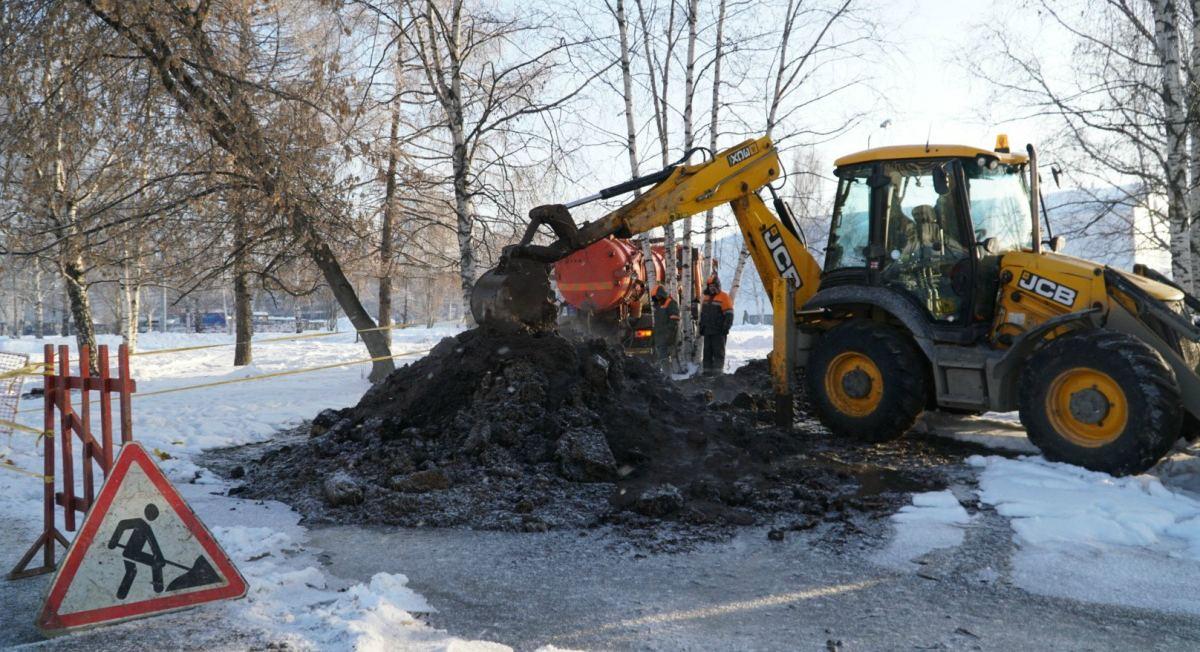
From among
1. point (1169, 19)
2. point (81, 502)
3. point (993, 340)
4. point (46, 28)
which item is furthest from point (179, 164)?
point (1169, 19)

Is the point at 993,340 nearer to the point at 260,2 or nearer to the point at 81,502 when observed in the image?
the point at 81,502

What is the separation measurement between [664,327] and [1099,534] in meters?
10.7

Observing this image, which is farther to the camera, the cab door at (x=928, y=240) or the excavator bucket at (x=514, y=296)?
the excavator bucket at (x=514, y=296)

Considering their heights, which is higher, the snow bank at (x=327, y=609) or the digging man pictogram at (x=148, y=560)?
the digging man pictogram at (x=148, y=560)

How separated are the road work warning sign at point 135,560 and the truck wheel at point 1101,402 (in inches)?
239

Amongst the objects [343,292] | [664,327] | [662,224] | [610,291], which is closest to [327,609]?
[662,224]

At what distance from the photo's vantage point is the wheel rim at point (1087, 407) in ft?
21.3

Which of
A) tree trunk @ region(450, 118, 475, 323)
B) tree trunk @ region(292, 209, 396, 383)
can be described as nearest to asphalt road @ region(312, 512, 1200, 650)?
tree trunk @ region(292, 209, 396, 383)

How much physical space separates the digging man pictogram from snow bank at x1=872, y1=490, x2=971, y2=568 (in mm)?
3759

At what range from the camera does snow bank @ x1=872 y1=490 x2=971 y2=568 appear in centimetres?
516

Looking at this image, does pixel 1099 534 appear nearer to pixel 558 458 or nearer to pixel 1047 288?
pixel 1047 288

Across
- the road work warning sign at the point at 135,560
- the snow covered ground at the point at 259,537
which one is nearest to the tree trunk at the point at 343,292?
the snow covered ground at the point at 259,537

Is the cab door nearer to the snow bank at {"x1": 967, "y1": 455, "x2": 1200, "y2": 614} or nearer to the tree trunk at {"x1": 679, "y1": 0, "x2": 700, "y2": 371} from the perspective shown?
the snow bank at {"x1": 967, "y1": 455, "x2": 1200, "y2": 614}

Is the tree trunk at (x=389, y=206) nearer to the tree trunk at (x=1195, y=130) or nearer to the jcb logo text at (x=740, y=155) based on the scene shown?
the jcb logo text at (x=740, y=155)
